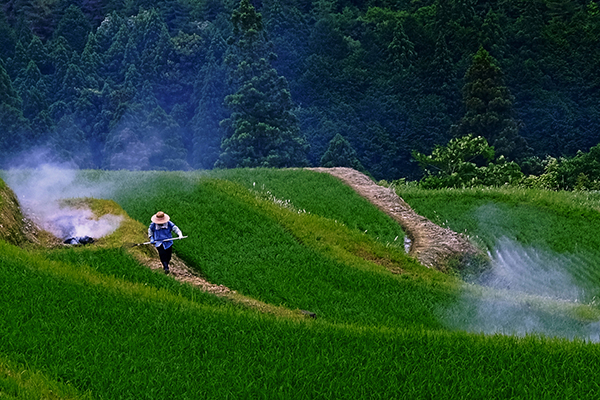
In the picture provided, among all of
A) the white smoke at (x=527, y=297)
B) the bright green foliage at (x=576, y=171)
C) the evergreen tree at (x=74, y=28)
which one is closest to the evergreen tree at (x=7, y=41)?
the evergreen tree at (x=74, y=28)

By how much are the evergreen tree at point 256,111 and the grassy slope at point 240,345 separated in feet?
151

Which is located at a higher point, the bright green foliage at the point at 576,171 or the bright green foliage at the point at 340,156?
the bright green foliage at the point at 340,156

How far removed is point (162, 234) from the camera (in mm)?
20734

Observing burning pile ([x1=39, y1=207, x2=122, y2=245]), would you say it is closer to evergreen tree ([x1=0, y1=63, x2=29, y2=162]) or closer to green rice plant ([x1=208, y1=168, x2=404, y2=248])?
green rice plant ([x1=208, y1=168, x2=404, y2=248])

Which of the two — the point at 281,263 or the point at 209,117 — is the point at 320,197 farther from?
the point at 209,117

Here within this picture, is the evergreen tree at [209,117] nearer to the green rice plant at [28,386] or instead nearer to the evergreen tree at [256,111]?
the evergreen tree at [256,111]

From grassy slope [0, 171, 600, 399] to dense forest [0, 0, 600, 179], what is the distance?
4644 cm

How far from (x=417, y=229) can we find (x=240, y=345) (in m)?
21.3

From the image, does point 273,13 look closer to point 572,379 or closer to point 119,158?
point 119,158

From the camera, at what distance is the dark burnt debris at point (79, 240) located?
881 inches

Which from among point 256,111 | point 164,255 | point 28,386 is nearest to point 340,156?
point 256,111

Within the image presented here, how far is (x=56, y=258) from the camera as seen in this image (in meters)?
20.4

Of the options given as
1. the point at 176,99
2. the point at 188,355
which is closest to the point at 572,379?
the point at 188,355

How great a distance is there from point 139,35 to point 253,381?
7868 centimetres
